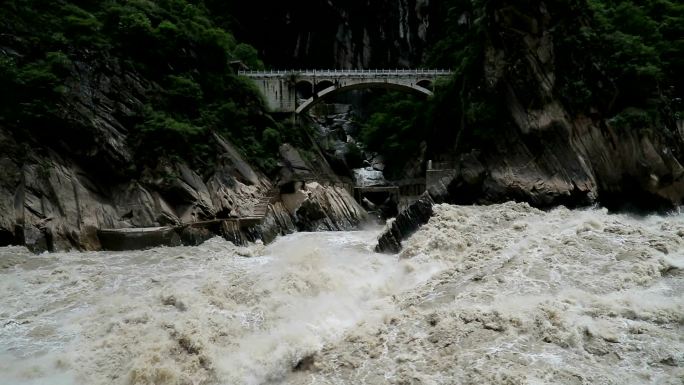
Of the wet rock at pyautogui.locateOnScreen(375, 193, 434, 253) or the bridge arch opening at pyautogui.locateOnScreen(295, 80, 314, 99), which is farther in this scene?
the bridge arch opening at pyautogui.locateOnScreen(295, 80, 314, 99)

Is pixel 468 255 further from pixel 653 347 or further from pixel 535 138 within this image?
pixel 535 138

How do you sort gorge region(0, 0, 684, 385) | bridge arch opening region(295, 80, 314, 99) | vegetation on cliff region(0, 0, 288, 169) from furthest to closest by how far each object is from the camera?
bridge arch opening region(295, 80, 314, 99) → vegetation on cliff region(0, 0, 288, 169) → gorge region(0, 0, 684, 385)

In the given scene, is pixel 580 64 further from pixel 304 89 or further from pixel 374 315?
pixel 304 89

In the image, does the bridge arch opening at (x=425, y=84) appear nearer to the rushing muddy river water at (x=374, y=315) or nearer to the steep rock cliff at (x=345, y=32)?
the steep rock cliff at (x=345, y=32)

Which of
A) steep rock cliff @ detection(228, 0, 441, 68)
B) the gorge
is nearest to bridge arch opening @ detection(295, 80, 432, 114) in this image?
the gorge

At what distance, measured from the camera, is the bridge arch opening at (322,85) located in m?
44.7

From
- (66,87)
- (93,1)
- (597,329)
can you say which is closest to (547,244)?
(597,329)

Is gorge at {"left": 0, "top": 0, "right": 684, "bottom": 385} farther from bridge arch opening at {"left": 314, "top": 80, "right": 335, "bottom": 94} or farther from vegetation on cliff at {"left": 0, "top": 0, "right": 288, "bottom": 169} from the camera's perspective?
bridge arch opening at {"left": 314, "top": 80, "right": 335, "bottom": 94}

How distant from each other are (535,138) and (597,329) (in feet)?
65.1

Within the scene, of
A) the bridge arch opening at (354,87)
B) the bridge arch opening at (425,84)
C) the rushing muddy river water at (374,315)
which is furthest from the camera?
the bridge arch opening at (425,84)

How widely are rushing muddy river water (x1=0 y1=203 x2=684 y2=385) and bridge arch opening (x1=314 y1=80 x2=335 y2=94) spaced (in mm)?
29537

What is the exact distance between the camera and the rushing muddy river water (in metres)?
9.76

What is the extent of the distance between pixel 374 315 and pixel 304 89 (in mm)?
39096

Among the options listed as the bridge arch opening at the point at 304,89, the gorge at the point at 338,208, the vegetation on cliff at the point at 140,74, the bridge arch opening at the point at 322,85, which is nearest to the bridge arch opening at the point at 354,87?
the gorge at the point at 338,208
